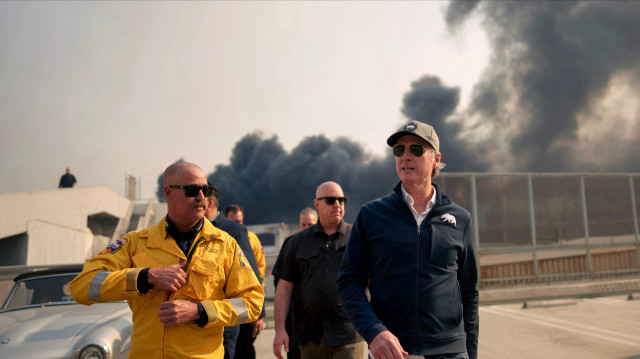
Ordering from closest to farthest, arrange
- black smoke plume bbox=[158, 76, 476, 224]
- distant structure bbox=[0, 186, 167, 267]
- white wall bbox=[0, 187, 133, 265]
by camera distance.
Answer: white wall bbox=[0, 187, 133, 265]
distant structure bbox=[0, 186, 167, 267]
black smoke plume bbox=[158, 76, 476, 224]

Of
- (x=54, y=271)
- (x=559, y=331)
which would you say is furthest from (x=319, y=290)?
(x=559, y=331)

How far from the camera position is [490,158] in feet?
167

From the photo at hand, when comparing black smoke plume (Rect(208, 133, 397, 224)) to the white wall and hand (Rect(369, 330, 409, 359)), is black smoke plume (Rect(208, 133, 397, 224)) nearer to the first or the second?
the white wall

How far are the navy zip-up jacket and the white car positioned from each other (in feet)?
7.92

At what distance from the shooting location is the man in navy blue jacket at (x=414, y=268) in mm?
1853

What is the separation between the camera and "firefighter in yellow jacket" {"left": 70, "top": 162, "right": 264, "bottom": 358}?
205 cm

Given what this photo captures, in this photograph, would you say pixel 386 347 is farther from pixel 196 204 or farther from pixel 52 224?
pixel 52 224

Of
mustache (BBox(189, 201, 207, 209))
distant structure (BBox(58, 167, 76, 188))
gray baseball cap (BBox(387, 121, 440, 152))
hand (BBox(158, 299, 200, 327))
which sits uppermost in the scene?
distant structure (BBox(58, 167, 76, 188))

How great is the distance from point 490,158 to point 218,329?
52636 millimetres

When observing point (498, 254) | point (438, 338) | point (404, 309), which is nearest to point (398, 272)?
point (404, 309)

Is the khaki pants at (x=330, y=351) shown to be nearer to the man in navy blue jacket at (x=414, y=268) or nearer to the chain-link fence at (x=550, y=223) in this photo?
the man in navy blue jacket at (x=414, y=268)

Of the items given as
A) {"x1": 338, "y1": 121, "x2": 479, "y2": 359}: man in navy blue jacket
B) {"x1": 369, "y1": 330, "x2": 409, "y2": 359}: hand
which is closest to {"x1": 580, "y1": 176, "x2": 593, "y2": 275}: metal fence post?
{"x1": 338, "y1": 121, "x2": 479, "y2": 359}: man in navy blue jacket

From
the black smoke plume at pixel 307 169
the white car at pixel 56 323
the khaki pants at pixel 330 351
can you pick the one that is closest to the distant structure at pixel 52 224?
the white car at pixel 56 323

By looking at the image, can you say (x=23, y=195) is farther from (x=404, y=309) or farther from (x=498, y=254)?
(x=404, y=309)
